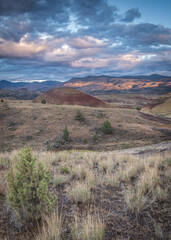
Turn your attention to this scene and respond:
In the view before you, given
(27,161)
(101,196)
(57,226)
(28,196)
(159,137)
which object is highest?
(27,161)

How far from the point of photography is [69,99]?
54.8 m

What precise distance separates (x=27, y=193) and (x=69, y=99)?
53.0 meters

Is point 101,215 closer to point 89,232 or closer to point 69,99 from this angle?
point 89,232

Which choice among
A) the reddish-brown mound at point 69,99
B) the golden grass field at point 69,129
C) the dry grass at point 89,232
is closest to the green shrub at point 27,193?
the dry grass at point 89,232

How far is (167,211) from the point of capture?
2.99 meters

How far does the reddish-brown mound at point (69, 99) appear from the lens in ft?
176

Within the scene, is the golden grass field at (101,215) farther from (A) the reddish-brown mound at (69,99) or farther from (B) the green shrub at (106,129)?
(A) the reddish-brown mound at (69,99)

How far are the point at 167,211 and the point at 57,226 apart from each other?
7.29 feet

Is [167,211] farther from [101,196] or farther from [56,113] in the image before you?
[56,113]

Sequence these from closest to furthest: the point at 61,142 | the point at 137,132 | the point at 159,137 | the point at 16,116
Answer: the point at 61,142 → the point at 159,137 → the point at 137,132 → the point at 16,116

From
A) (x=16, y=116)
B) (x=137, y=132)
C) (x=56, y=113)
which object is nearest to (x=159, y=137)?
(x=137, y=132)

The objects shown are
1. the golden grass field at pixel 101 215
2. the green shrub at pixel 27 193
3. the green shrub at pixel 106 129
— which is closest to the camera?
the golden grass field at pixel 101 215

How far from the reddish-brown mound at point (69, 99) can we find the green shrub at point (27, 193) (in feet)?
165

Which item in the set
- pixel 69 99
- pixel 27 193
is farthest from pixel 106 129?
pixel 69 99
